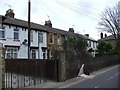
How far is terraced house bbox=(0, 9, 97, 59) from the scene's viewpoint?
41166mm

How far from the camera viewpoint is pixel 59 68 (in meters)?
28.8

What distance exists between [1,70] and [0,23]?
20.6 metres

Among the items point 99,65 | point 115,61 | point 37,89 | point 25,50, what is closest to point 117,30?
point 115,61

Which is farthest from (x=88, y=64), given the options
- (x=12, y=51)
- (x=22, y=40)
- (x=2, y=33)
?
(x=2, y=33)

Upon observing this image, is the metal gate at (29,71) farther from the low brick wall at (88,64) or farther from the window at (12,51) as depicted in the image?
the window at (12,51)

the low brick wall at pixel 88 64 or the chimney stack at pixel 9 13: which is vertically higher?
the chimney stack at pixel 9 13

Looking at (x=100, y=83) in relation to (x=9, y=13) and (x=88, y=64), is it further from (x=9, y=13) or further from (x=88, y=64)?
(x=9, y=13)

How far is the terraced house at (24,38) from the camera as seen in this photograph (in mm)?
41166

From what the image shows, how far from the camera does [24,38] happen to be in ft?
149

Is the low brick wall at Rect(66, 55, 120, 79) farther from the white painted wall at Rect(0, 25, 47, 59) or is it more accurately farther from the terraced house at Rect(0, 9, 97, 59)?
the white painted wall at Rect(0, 25, 47, 59)

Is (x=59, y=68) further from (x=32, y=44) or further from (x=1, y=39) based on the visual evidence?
(x=32, y=44)

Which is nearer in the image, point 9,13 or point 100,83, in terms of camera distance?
point 100,83

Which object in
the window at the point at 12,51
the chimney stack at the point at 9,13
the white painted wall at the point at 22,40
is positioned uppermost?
the chimney stack at the point at 9,13

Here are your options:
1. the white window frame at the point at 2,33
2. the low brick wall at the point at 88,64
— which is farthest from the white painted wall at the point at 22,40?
the low brick wall at the point at 88,64
